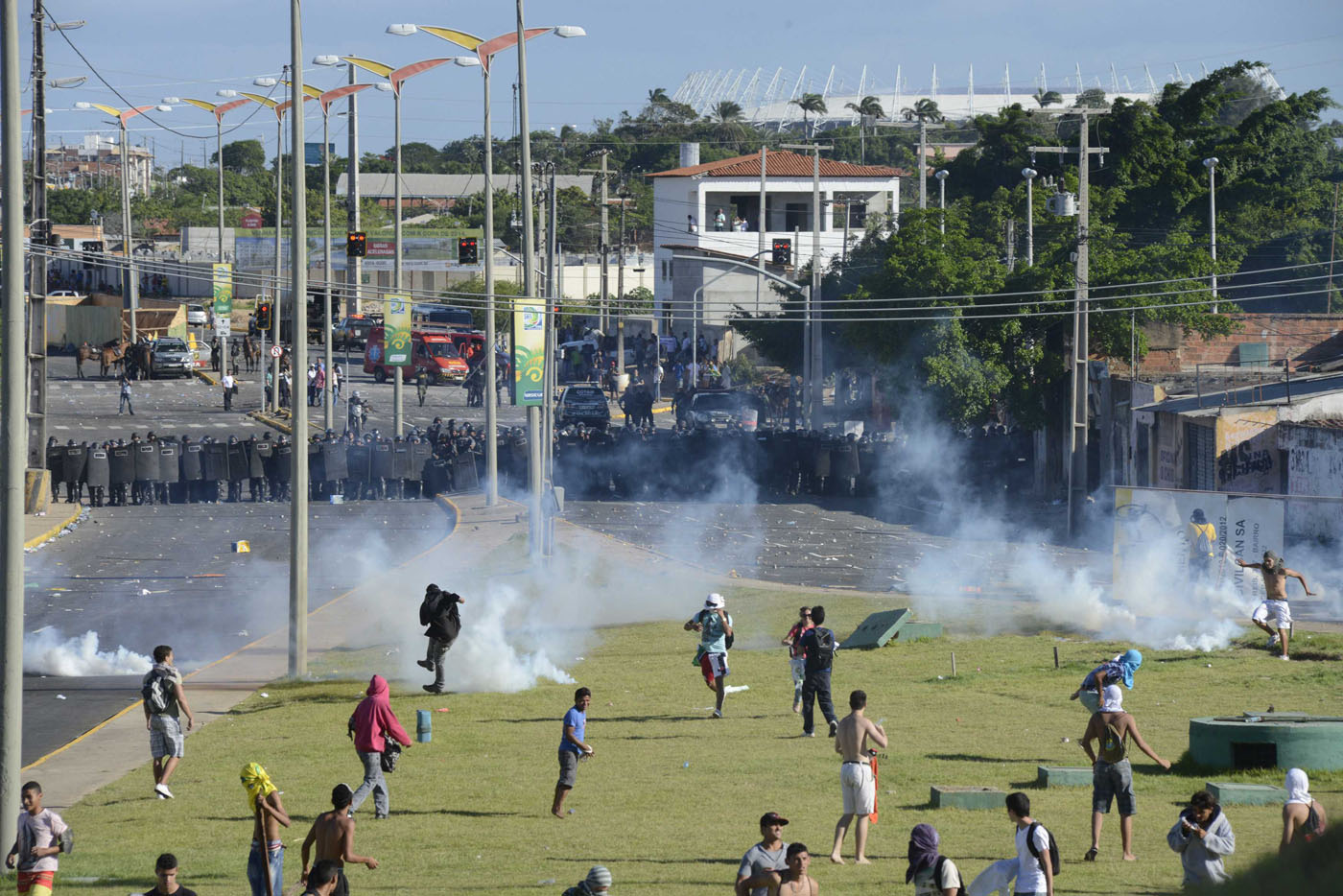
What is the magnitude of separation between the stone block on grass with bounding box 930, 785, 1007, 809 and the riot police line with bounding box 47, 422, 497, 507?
27120 millimetres

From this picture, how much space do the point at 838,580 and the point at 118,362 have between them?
156 ft

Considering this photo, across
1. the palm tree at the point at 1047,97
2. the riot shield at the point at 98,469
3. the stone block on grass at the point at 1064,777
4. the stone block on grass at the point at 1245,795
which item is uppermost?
the palm tree at the point at 1047,97

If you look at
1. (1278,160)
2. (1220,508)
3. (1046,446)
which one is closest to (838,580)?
(1220,508)

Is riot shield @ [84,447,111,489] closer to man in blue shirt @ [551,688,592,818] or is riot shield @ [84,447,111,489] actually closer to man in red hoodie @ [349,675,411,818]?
man in red hoodie @ [349,675,411,818]

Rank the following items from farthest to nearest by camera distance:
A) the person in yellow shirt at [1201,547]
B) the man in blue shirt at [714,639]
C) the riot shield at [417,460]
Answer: the riot shield at [417,460] < the person in yellow shirt at [1201,547] < the man in blue shirt at [714,639]

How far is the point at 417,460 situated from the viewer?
3897 centimetres

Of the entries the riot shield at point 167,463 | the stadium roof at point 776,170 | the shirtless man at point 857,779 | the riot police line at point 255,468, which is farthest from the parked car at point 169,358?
the shirtless man at point 857,779

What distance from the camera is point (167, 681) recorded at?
1416cm

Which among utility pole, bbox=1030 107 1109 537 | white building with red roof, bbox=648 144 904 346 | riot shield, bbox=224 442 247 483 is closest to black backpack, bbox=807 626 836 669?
utility pole, bbox=1030 107 1109 537

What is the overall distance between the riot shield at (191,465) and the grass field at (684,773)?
17.2 m

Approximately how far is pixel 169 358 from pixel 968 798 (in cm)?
5743

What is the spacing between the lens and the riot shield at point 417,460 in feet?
128

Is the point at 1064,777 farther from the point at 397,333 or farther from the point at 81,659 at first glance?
the point at 397,333

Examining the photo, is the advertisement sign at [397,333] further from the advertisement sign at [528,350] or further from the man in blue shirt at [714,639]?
the man in blue shirt at [714,639]
